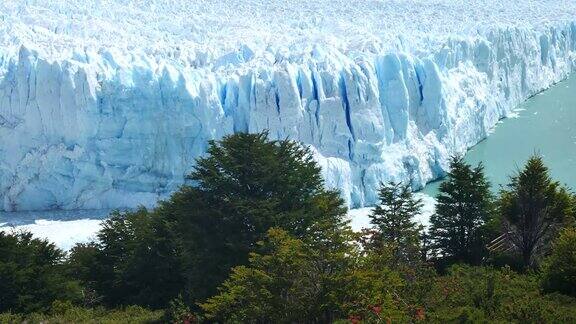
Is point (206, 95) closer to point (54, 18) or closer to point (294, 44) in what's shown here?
point (294, 44)

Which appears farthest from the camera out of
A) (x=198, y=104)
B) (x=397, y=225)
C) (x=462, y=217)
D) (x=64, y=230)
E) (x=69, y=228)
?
(x=198, y=104)

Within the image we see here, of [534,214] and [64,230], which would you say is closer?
→ [534,214]

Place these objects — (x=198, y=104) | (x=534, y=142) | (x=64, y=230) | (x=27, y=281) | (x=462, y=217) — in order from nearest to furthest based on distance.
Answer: (x=27, y=281), (x=462, y=217), (x=64, y=230), (x=198, y=104), (x=534, y=142)

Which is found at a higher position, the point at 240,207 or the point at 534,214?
the point at 240,207

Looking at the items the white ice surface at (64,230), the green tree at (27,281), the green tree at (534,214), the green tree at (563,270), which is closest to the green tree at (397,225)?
the green tree at (534,214)

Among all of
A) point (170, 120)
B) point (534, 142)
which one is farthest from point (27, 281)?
point (534, 142)

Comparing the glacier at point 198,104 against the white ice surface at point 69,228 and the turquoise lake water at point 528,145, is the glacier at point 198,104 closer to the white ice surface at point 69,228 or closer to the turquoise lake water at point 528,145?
the turquoise lake water at point 528,145

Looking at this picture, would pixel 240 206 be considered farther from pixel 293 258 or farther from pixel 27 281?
pixel 27 281

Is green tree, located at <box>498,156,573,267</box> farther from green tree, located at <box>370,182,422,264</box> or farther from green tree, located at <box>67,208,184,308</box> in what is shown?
green tree, located at <box>67,208,184,308</box>
